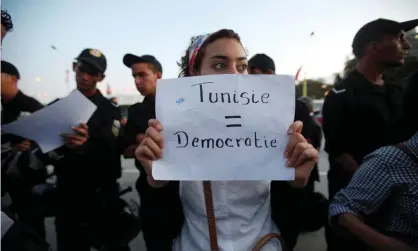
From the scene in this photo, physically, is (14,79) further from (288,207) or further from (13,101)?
(288,207)

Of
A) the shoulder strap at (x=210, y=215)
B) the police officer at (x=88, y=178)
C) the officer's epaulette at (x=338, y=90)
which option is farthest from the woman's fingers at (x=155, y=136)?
the officer's epaulette at (x=338, y=90)

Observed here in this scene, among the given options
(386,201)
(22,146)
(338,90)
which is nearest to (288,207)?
(386,201)

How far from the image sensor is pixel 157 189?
111 centimetres

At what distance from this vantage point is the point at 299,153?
911 mm

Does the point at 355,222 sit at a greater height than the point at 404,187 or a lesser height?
lesser

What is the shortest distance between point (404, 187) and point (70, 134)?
1.81 metres

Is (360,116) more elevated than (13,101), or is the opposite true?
(13,101)

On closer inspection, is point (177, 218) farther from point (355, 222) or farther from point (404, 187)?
point (404, 187)

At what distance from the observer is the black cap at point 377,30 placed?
7.11 ft

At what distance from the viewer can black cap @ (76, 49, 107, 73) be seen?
2.66 metres

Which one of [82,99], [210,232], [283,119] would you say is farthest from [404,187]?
[82,99]

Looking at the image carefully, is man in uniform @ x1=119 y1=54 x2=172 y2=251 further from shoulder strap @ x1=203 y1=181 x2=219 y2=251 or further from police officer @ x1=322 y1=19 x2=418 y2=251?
police officer @ x1=322 y1=19 x2=418 y2=251

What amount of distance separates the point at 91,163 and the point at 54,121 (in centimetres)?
55

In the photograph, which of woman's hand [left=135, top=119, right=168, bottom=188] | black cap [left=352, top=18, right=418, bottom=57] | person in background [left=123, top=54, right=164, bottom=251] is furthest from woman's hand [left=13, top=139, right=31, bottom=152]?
black cap [left=352, top=18, right=418, bottom=57]
